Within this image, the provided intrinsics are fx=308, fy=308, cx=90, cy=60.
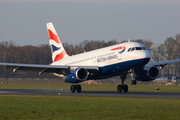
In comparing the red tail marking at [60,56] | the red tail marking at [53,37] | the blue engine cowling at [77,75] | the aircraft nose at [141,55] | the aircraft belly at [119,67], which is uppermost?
the red tail marking at [53,37]

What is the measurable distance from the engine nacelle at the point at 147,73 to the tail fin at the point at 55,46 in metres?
12.6

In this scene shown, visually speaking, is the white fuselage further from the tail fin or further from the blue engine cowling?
the tail fin

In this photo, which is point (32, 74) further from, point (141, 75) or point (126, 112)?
point (126, 112)

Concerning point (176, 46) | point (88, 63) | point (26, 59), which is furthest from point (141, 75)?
point (26, 59)

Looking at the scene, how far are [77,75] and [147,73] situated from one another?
8197mm

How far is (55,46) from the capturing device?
149 ft

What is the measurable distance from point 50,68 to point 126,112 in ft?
70.4

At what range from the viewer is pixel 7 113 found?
1512cm

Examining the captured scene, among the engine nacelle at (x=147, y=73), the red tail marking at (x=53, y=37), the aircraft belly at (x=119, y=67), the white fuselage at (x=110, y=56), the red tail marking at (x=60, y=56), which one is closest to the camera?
the aircraft belly at (x=119, y=67)

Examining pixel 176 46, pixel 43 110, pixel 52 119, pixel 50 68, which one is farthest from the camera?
pixel 176 46

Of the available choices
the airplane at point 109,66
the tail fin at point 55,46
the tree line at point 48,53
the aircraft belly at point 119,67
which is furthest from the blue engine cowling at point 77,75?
the tree line at point 48,53

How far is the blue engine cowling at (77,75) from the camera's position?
33.4 meters

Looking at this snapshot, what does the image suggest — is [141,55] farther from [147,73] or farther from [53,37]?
[53,37]

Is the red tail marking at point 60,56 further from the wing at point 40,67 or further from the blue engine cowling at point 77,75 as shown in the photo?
the blue engine cowling at point 77,75
